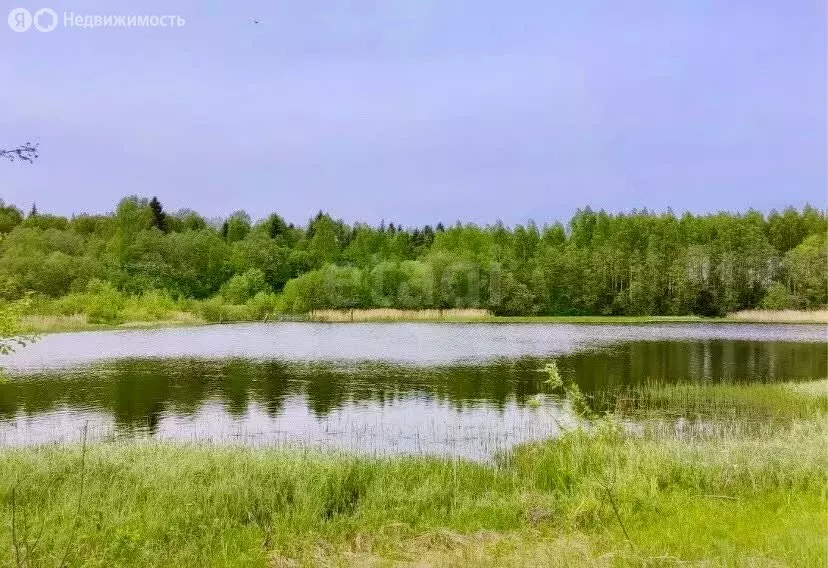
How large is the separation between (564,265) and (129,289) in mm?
59932

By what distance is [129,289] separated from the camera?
287 feet

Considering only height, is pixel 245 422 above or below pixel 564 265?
below

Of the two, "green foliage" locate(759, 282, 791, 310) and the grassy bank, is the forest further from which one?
the grassy bank

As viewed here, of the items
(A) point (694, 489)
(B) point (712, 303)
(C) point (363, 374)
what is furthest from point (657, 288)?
(A) point (694, 489)

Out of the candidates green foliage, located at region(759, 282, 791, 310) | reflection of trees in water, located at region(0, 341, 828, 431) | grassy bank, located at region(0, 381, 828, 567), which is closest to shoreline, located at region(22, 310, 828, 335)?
green foliage, located at region(759, 282, 791, 310)

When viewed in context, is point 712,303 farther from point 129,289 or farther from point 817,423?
point 129,289

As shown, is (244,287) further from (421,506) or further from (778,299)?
(421,506)

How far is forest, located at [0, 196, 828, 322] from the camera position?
241 ft

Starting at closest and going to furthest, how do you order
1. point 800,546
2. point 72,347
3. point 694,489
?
1. point 800,546
2. point 694,489
3. point 72,347

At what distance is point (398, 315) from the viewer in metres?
78.2

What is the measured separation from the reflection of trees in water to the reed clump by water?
37.2 metres

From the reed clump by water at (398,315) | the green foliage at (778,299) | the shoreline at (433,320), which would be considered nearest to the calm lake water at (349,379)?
the shoreline at (433,320)

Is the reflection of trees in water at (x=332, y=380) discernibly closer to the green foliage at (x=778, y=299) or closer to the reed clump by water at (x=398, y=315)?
the green foliage at (x=778, y=299)

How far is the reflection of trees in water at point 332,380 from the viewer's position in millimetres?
24156
